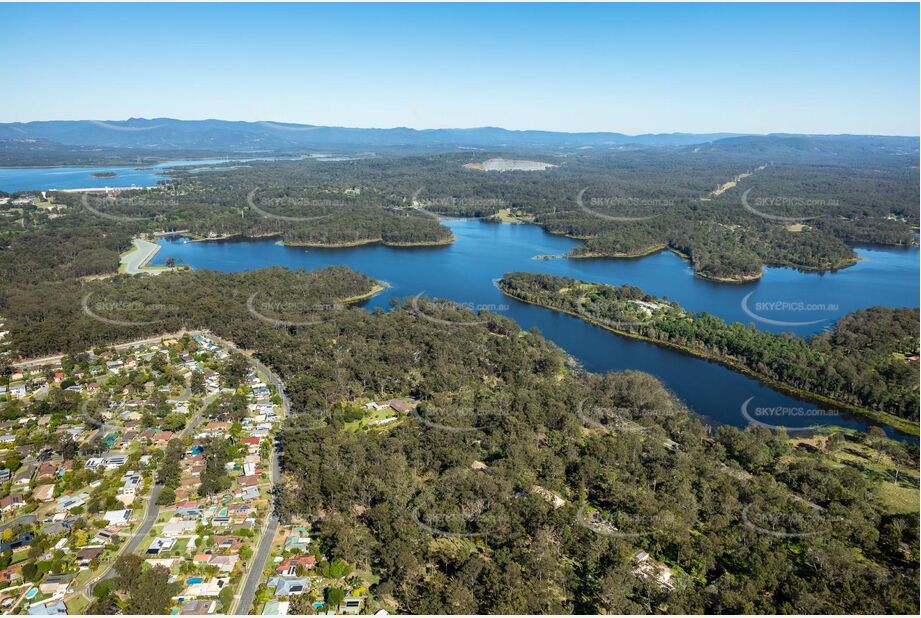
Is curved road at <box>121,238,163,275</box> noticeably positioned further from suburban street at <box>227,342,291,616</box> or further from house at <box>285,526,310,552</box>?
house at <box>285,526,310,552</box>

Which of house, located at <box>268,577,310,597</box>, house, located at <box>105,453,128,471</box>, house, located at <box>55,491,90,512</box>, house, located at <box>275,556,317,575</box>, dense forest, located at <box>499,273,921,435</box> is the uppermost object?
dense forest, located at <box>499,273,921,435</box>

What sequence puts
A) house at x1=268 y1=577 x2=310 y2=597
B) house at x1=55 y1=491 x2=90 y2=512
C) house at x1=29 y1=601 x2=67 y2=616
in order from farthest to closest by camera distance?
house at x1=55 y1=491 x2=90 y2=512 → house at x1=268 y1=577 x2=310 y2=597 → house at x1=29 y1=601 x2=67 y2=616

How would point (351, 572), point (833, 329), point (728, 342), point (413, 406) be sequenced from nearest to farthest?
point (351, 572), point (413, 406), point (728, 342), point (833, 329)

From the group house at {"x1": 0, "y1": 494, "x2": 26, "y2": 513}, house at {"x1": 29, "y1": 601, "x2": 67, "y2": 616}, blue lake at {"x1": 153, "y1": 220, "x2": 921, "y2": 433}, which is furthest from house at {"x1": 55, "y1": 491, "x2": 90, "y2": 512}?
blue lake at {"x1": 153, "y1": 220, "x2": 921, "y2": 433}

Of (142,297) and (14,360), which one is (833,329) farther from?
(14,360)

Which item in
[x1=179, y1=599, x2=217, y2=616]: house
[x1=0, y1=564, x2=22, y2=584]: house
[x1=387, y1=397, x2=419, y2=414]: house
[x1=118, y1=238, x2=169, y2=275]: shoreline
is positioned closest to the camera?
[x1=179, y1=599, x2=217, y2=616]: house

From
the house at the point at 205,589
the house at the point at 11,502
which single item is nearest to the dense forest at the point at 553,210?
the house at the point at 11,502

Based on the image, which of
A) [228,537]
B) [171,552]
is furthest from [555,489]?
[171,552]

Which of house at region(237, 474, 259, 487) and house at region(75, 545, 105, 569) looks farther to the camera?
house at region(237, 474, 259, 487)

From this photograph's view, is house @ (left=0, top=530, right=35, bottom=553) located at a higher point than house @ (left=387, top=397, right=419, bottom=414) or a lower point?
lower
